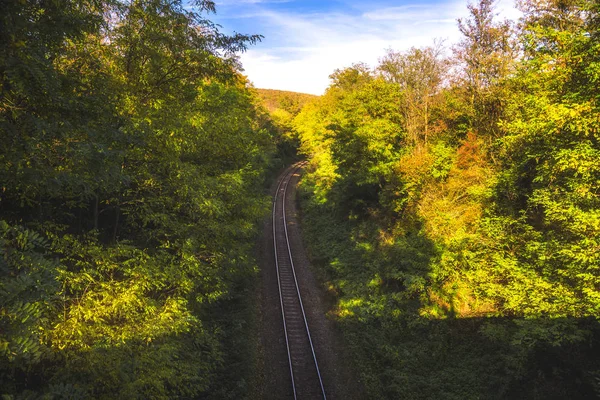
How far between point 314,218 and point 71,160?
27214 mm

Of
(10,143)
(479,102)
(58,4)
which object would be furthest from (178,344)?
(479,102)

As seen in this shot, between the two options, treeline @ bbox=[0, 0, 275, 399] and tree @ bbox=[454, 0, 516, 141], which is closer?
treeline @ bbox=[0, 0, 275, 399]

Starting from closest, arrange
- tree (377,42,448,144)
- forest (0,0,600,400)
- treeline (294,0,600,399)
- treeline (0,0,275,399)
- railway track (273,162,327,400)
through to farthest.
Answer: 1. treeline (0,0,275,399)
2. forest (0,0,600,400)
3. treeline (294,0,600,399)
4. railway track (273,162,327,400)
5. tree (377,42,448,144)

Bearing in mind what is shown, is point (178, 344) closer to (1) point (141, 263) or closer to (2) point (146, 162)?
(1) point (141, 263)

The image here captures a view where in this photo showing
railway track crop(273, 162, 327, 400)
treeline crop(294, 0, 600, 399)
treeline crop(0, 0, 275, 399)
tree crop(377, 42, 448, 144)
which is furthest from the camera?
tree crop(377, 42, 448, 144)

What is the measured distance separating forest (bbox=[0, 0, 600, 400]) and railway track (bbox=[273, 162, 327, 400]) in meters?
1.74

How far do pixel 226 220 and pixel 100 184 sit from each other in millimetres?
7437

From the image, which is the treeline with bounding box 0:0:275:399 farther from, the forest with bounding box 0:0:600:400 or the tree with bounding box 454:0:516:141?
the tree with bounding box 454:0:516:141

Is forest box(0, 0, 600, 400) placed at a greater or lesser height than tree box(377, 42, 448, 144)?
lesser

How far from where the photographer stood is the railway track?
12.6 m

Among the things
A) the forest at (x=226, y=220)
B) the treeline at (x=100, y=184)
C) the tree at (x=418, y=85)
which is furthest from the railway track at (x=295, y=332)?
the tree at (x=418, y=85)

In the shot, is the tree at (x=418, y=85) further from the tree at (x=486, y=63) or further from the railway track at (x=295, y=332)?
the railway track at (x=295, y=332)

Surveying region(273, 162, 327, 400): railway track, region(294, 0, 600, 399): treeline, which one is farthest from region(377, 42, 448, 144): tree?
region(273, 162, 327, 400): railway track

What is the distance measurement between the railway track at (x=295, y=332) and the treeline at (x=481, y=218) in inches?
76.4
